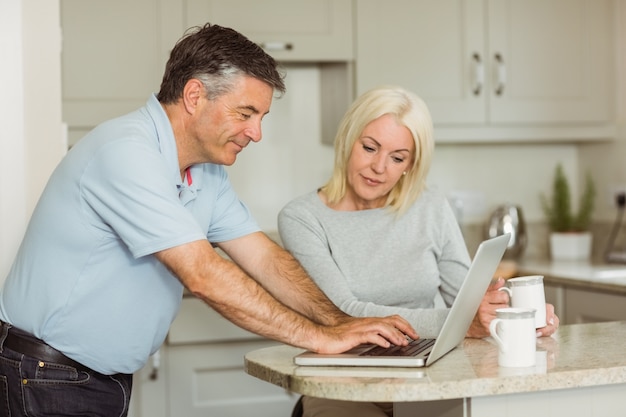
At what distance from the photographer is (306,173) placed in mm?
3930

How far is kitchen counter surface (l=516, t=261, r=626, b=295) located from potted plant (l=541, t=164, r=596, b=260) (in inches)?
5.2

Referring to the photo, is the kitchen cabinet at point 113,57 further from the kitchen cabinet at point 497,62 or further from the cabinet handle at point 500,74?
the cabinet handle at point 500,74

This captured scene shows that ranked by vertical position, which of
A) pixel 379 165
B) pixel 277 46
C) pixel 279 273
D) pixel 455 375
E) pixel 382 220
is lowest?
pixel 455 375

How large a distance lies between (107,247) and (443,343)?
2.18 feet

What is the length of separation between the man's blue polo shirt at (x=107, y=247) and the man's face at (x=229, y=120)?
6cm

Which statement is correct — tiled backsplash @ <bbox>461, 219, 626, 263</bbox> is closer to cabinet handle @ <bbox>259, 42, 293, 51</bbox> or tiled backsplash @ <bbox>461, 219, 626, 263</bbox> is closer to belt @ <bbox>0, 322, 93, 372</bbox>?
cabinet handle @ <bbox>259, 42, 293, 51</bbox>

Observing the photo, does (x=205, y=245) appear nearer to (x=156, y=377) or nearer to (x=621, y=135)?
(x=156, y=377)

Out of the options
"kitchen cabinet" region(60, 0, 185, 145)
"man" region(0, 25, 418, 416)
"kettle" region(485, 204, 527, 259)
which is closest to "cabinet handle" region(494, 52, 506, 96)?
"kettle" region(485, 204, 527, 259)

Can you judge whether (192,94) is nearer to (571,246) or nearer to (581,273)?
(581,273)

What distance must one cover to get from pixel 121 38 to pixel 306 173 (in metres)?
0.96

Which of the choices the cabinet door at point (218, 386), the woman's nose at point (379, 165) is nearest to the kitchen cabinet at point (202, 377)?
the cabinet door at point (218, 386)

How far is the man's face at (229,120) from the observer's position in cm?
187

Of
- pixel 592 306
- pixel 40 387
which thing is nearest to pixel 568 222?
pixel 592 306

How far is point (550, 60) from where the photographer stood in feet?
12.6
